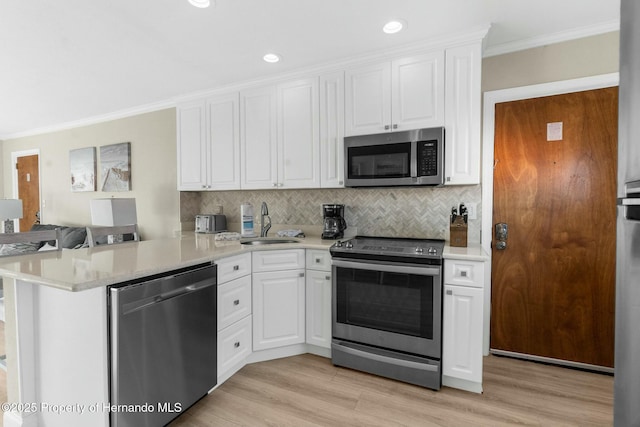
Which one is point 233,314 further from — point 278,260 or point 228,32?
point 228,32

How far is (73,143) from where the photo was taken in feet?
15.6

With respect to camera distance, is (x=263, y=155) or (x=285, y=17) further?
(x=263, y=155)

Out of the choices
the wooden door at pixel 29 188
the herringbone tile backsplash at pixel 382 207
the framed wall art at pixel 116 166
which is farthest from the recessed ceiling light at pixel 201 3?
the wooden door at pixel 29 188

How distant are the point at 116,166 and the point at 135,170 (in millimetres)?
395

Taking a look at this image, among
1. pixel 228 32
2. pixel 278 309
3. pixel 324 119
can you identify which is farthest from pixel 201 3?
pixel 278 309

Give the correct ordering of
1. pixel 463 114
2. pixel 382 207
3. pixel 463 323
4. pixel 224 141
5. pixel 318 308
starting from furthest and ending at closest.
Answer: pixel 224 141 → pixel 382 207 → pixel 318 308 → pixel 463 114 → pixel 463 323

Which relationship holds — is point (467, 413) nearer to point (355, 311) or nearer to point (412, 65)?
point (355, 311)

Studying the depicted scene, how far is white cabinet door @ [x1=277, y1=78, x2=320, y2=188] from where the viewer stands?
2748 mm

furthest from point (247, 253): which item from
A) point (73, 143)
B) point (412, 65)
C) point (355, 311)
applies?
point (73, 143)

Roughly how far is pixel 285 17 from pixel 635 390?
2369mm

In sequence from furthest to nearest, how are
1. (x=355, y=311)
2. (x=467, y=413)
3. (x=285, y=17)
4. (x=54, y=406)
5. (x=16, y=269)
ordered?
(x=355, y=311) → (x=285, y=17) → (x=467, y=413) → (x=54, y=406) → (x=16, y=269)

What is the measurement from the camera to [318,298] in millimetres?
2426

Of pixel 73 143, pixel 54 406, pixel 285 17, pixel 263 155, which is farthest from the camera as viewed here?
pixel 73 143

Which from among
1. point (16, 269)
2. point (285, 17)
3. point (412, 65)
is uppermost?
point (285, 17)
